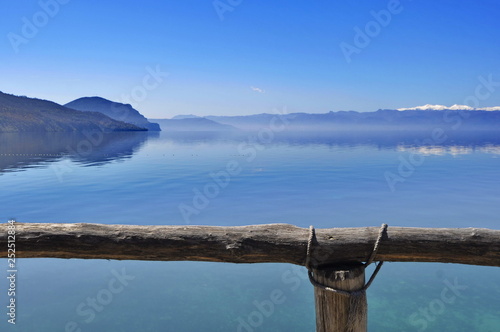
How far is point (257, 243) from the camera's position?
3.12 meters

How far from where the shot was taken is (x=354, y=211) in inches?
848

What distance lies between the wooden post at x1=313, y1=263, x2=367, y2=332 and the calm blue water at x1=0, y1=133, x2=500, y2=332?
5.86 metres

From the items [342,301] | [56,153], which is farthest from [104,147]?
[342,301]

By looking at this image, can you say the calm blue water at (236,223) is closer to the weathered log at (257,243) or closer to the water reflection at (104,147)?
the water reflection at (104,147)

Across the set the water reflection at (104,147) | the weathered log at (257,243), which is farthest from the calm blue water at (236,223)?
the weathered log at (257,243)

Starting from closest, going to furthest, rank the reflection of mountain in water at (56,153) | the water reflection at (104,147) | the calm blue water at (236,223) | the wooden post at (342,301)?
the wooden post at (342,301)
the calm blue water at (236,223)
the reflection of mountain in water at (56,153)
the water reflection at (104,147)

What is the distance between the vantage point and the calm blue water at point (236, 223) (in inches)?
356

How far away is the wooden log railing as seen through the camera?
3.10 m

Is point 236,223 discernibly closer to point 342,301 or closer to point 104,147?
point 342,301

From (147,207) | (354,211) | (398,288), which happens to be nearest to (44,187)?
(147,207)

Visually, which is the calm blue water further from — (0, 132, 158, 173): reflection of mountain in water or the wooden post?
the wooden post

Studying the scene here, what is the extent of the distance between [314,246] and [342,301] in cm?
49

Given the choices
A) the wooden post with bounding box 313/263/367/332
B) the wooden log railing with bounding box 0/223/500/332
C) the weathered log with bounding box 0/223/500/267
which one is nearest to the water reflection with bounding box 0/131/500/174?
the weathered log with bounding box 0/223/500/267

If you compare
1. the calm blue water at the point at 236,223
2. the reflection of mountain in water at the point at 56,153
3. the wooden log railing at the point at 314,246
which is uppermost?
the wooden log railing at the point at 314,246
